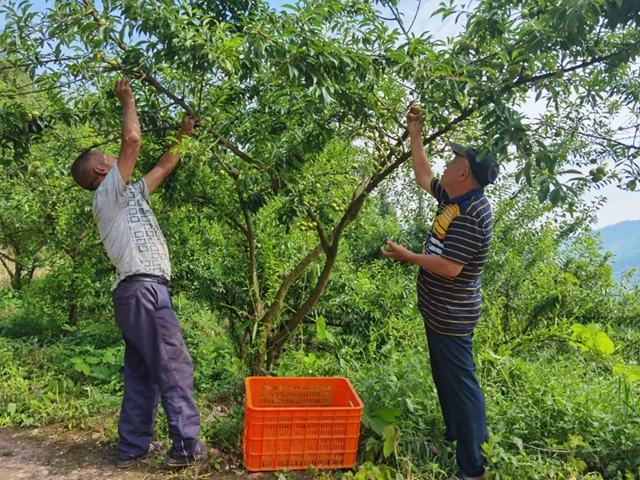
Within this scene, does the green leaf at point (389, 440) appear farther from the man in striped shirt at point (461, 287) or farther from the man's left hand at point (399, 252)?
the man's left hand at point (399, 252)

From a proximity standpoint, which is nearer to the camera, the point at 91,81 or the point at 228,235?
the point at 91,81

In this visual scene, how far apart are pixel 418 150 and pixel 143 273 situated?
1580 millimetres

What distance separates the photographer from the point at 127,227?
8.40 ft

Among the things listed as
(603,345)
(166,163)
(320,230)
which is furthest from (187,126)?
(603,345)

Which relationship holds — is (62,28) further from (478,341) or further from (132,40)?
(478,341)

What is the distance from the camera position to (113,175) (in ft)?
8.32

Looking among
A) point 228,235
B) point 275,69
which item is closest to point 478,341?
point 228,235

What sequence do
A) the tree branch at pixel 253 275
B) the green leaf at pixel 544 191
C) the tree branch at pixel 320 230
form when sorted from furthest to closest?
the tree branch at pixel 253 275 < the tree branch at pixel 320 230 < the green leaf at pixel 544 191

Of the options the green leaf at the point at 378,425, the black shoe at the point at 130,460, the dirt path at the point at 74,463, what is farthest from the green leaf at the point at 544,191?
the black shoe at the point at 130,460

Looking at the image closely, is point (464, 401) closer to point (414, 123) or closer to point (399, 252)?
point (399, 252)

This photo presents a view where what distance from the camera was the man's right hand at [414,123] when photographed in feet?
8.65

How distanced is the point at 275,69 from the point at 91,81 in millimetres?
996

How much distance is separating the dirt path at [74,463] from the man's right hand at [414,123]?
192cm

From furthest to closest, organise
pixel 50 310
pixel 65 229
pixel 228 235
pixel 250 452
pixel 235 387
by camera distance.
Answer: pixel 50 310 < pixel 65 229 < pixel 228 235 < pixel 235 387 < pixel 250 452
